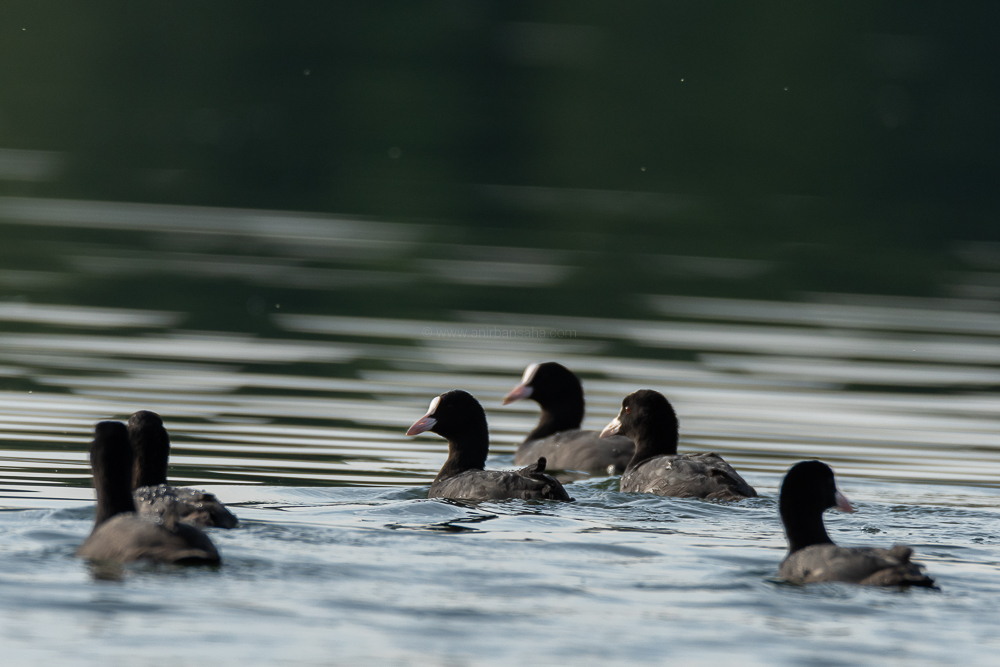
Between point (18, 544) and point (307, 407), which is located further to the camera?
point (307, 407)

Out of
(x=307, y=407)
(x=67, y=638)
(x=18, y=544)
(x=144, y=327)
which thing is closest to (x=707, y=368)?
(x=307, y=407)

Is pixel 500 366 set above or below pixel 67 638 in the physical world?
above

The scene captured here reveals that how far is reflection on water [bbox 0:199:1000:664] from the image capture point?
31.2ft

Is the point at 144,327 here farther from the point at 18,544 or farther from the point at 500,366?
the point at 18,544

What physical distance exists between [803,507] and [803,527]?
5.5 inches

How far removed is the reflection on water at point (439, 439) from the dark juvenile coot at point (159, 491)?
278 mm

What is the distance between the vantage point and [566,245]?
3181 cm

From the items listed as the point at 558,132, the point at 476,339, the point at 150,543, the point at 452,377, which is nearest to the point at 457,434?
the point at 150,543

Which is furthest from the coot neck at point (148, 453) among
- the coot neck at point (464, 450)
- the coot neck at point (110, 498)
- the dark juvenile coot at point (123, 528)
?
the coot neck at point (464, 450)

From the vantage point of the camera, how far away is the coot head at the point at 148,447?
12.5m

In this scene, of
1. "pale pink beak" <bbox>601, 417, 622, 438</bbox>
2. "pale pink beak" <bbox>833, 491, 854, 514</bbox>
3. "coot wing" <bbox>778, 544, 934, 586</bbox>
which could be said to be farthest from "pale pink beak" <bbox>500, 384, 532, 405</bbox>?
"coot wing" <bbox>778, 544, 934, 586</bbox>

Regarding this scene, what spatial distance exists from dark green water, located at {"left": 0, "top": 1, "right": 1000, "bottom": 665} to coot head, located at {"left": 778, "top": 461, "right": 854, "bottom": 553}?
0.30 m

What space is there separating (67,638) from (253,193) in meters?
29.5

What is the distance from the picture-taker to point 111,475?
1104cm
